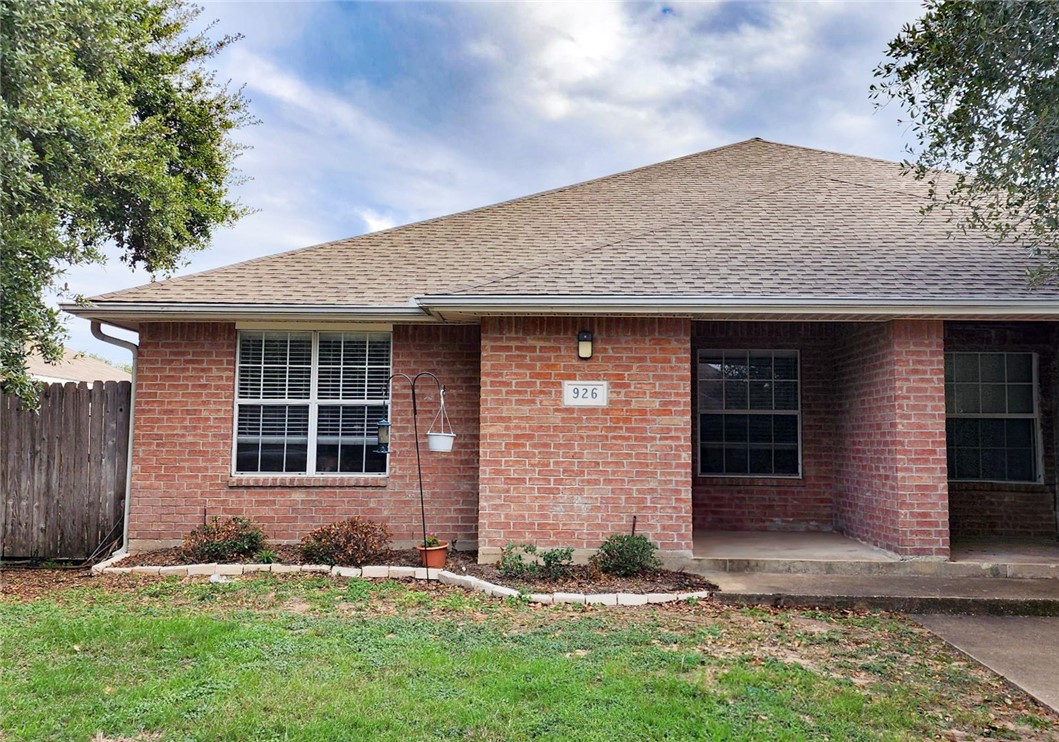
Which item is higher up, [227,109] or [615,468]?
[227,109]

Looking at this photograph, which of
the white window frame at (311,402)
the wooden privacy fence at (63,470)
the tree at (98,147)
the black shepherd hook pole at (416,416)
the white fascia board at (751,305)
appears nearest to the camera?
the tree at (98,147)

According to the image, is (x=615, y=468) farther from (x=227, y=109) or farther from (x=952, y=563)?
(x=227, y=109)

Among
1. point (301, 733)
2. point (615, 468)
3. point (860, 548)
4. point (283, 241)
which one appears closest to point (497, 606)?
point (615, 468)

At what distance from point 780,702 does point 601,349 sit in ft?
13.2

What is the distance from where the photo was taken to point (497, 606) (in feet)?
19.0

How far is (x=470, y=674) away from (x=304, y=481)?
14.0ft

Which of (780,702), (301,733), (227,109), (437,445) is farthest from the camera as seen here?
(227,109)

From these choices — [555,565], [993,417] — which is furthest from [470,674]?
[993,417]

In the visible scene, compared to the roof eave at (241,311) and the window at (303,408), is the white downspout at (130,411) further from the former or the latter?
the window at (303,408)

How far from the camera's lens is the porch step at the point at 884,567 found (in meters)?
6.72

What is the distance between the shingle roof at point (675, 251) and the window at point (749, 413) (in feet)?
5.93

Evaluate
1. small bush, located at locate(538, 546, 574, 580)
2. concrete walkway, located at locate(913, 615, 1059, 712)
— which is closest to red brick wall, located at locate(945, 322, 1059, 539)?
concrete walkway, located at locate(913, 615, 1059, 712)

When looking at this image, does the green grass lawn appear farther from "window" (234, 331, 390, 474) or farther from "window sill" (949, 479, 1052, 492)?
"window sill" (949, 479, 1052, 492)

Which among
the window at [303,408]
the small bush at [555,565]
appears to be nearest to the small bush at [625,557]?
the small bush at [555,565]
